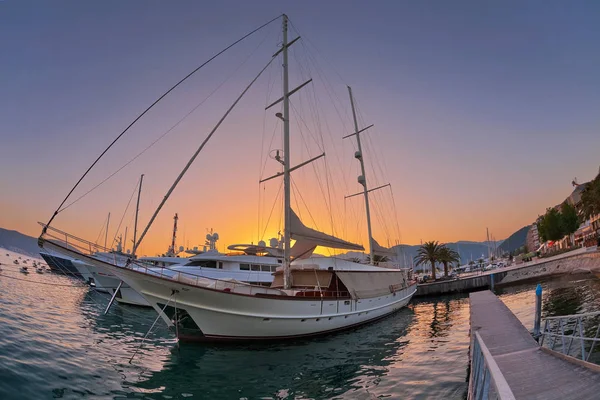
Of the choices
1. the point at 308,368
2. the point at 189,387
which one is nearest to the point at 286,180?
the point at 308,368

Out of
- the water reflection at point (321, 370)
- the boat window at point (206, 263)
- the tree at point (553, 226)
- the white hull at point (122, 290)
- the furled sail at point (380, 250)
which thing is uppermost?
the tree at point (553, 226)

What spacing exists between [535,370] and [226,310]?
11060 mm

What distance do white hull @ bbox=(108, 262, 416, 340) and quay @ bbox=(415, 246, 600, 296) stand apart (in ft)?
105

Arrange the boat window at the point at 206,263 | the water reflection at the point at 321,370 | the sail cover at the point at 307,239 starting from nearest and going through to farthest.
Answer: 1. the water reflection at the point at 321,370
2. the sail cover at the point at 307,239
3. the boat window at the point at 206,263

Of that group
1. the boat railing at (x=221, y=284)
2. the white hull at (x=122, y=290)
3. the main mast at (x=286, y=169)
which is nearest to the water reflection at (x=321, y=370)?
the boat railing at (x=221, y=284)

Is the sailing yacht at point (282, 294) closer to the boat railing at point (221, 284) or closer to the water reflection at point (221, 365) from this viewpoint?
the boat railing at point (221, 284)

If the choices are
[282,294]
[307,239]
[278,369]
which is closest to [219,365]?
[278,369]

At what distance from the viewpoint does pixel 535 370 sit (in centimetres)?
684

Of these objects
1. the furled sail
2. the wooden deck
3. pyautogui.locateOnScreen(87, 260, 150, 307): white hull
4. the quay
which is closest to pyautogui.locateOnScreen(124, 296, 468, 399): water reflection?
the wooden deck

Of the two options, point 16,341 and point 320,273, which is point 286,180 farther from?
point 16,341

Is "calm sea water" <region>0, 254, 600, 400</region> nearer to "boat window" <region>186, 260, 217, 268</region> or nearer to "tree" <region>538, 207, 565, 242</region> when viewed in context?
"boat window" <region>186, 260, 217, 268</region>

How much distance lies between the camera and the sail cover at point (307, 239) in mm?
18844

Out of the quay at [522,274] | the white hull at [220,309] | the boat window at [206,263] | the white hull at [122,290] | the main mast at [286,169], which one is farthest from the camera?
the quay at [522,274]

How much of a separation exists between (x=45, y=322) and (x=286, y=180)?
14.9 meters
